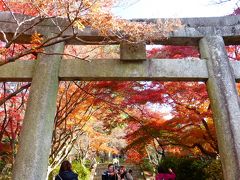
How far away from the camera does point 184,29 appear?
6.53 m

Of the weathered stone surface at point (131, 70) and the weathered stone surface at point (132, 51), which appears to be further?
the weathered stone surface at point (132, 51)

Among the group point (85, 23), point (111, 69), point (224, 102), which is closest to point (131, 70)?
point (111, 69)

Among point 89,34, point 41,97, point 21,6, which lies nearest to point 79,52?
point 21,6

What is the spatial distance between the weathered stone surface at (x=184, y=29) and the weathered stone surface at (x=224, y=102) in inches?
9.6

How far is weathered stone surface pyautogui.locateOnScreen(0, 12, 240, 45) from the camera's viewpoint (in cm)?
635

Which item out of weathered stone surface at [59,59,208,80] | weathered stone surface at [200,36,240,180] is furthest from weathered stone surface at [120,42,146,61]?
weathered stone surface at [200,36,240,180]

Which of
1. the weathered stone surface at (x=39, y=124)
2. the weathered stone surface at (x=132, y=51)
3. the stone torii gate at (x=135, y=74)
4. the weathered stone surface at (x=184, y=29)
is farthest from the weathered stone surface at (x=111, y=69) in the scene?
the weathered stone surface at (x=184, y=29)

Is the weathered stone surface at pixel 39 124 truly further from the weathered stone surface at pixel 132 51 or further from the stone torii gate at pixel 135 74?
the weathered stone surface at pixel 132 51

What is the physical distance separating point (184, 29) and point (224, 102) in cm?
201

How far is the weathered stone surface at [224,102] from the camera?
5.47m

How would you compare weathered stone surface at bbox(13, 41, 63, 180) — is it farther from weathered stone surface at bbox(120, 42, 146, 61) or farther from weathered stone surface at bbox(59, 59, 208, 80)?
weathered stone surface at bbox(120, 42, 146, 61)

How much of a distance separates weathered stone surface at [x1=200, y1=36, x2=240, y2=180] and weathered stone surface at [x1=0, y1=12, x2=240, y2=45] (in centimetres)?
24

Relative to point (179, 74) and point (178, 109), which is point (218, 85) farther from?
point (178, 109)

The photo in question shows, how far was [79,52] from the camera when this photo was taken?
947 cm
